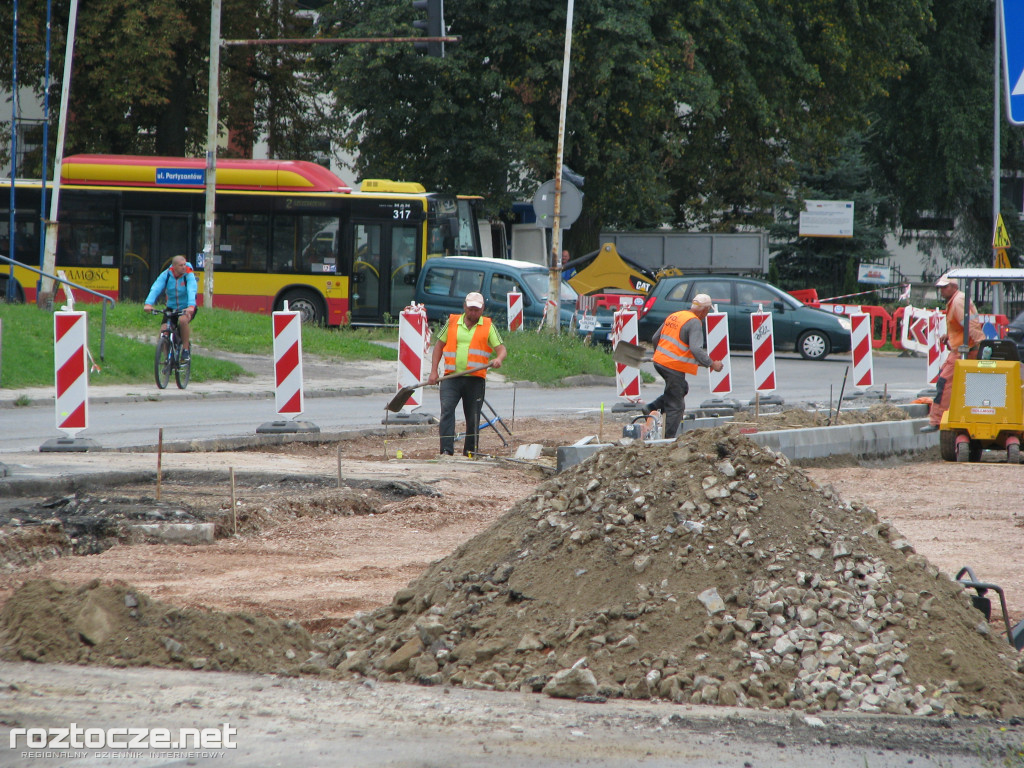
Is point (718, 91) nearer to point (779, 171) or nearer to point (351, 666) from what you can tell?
point (779, 171)

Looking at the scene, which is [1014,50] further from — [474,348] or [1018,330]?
[1018,330]


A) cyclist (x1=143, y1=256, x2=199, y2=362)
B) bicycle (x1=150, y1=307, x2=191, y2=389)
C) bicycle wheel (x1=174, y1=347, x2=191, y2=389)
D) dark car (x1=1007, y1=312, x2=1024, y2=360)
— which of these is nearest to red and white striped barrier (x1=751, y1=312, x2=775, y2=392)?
dark car (x1=1007, y1=312, x2=1024, y2=360)

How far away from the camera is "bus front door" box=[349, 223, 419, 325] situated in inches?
1073

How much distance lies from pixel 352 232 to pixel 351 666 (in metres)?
22.7

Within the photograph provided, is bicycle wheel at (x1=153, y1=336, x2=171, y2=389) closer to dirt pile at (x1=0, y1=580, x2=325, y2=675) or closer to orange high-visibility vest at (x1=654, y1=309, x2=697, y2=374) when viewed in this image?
orange high-visibility vest at (x1=654, y1=309, x2=697, y2=374)

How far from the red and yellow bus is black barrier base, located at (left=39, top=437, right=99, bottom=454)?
16164 mm

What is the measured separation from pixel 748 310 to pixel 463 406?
17.3 meters

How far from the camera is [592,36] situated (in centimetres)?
3136

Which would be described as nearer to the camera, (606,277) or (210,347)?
(210,347)

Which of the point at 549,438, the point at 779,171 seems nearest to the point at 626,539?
the point at 549,438

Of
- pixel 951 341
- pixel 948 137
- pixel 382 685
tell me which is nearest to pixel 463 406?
pixel 951 341

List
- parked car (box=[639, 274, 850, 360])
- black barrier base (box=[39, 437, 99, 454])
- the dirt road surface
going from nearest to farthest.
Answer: the dirt road surface
black barrier base (box=[39, 437, 99, 454])
parked car (box=[639, 274, 850, 360])

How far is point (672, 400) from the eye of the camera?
513 inches

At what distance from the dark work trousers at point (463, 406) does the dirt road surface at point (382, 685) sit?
0.54 m
